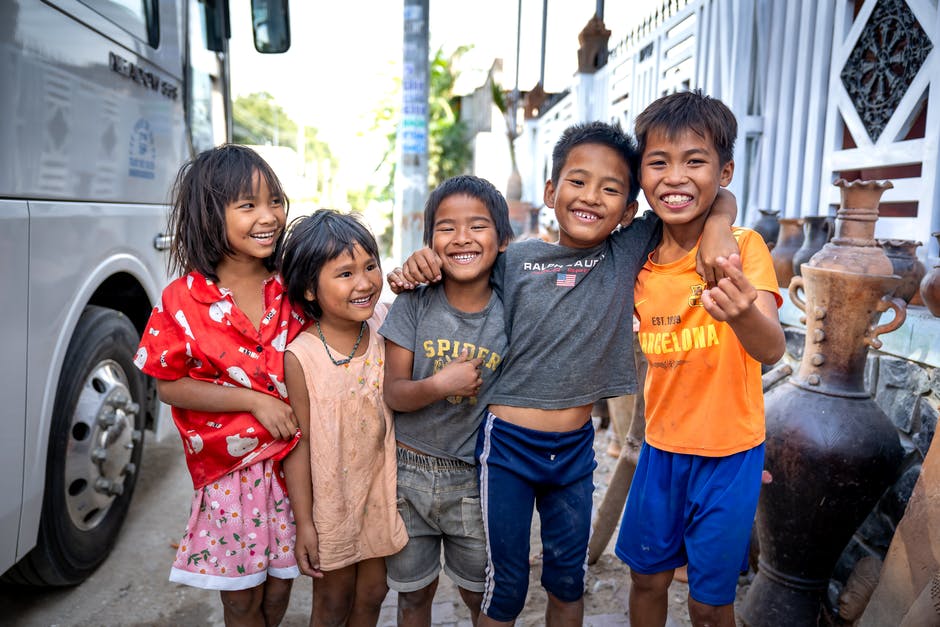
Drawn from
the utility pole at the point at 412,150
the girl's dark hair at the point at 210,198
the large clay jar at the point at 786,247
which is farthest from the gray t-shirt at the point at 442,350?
the utility pole at the point at 412,150

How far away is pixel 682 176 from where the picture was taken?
1754 mm

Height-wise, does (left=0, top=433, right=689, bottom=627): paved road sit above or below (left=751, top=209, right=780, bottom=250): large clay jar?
below

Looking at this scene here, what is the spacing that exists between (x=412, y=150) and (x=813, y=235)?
3605 mm

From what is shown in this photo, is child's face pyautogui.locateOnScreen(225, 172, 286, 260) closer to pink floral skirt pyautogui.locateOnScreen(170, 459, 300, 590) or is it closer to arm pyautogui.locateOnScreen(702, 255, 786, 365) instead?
pink floral skirt pyautogui.locateOnScreen(170, 459, 300, 590)

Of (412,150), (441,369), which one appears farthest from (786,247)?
(412,150)

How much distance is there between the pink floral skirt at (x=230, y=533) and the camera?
1.78m

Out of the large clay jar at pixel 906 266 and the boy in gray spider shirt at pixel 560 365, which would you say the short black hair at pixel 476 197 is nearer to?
the boy in gray spider shirt at pixel 560 365

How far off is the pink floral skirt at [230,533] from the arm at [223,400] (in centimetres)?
16

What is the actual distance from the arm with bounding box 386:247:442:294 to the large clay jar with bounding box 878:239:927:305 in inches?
75.5

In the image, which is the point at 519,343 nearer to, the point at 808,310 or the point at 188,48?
the point at 808,310

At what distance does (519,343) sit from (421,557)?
26.7 inches

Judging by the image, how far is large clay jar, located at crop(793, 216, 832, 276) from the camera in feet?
10.4

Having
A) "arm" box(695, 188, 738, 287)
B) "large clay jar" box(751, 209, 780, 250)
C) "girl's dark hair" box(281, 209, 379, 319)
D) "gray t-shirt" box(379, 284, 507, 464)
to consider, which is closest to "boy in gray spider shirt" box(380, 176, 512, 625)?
"gray t-shirt" box(379, 284, 507, 464)

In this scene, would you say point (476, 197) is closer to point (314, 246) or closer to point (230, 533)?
point (314, 246)
